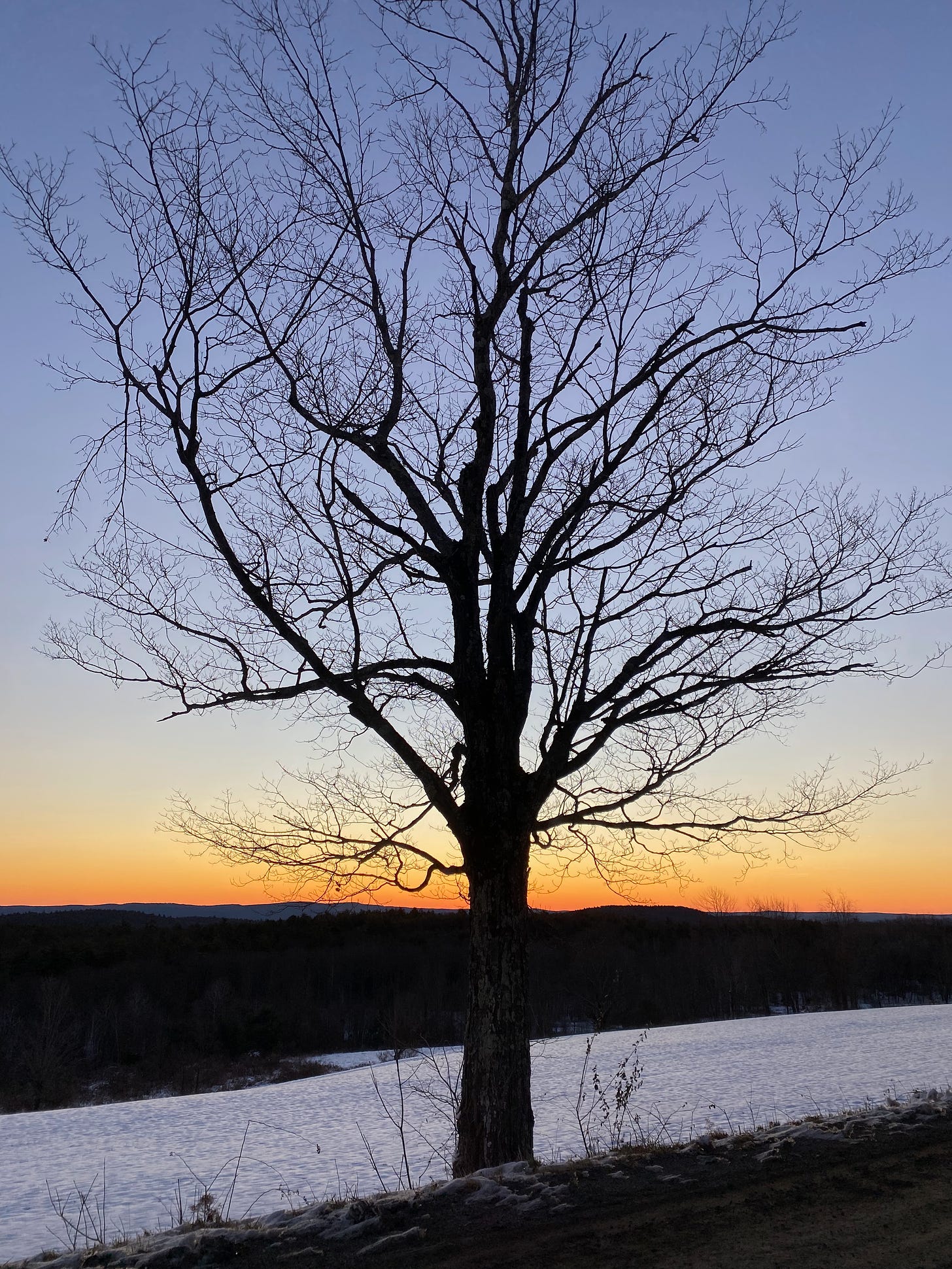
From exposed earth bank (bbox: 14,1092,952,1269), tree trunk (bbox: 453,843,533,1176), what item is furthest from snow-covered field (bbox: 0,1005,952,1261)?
exposed earth bank (bbox: 14,1092,952,1269)

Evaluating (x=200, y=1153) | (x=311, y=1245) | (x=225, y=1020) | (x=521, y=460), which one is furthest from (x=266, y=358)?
(x=225, y=1020)

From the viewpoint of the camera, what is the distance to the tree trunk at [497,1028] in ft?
21.1

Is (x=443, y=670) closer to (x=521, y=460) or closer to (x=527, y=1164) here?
(x=521, y=460)

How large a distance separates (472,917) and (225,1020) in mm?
64111

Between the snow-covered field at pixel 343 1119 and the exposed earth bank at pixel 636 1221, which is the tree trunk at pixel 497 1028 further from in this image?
the snow-covered field at pixel 343 1119

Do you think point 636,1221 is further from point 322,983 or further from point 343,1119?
point 322,983

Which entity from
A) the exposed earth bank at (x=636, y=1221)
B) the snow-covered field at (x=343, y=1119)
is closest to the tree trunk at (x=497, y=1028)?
the exposed earth bank at (x=636, y=1221)

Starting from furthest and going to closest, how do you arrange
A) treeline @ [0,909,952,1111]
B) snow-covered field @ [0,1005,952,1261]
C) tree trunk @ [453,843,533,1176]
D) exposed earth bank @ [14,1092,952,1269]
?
treeline @ [0,909,952,1111] < snow-covered field @ [0,1005,952,1261] < tree trunk @ [453,843,533,1176] < exposed earth bank @ [14,1092,952,1269]

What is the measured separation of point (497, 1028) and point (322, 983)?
74276 mm

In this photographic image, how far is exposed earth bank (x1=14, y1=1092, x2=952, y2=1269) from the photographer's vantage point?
3.89 metres

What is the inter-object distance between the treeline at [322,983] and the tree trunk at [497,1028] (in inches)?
2029

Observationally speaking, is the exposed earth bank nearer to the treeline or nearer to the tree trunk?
the tree trunk

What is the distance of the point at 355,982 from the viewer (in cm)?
7575

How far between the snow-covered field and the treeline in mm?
22191
